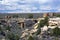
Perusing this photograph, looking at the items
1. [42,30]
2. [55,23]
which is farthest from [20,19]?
[42,30]

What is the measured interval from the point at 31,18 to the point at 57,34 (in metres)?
8.33

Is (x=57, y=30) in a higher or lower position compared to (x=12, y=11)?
lower

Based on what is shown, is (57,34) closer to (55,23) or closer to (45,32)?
(45,32)

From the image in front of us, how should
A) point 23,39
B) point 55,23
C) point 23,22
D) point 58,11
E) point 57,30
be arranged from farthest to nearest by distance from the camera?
point 23,22, point 55,23, point 57,30, point 23,39, point 58,11

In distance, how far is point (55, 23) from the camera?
17.4 m

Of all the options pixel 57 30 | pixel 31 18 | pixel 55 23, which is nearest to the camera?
pixel 57 30

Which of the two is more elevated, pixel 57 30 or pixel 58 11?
pixel 58 11

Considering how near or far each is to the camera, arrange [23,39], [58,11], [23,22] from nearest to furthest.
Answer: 1. [58,11]
2. [23,39]
3. [23,22]

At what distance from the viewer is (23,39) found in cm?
1304

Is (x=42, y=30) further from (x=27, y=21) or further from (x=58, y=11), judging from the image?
(x=58, y=11)

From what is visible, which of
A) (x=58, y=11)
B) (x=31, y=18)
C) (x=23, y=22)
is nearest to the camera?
(x=58, y=11)

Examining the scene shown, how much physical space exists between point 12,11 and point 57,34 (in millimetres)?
12853

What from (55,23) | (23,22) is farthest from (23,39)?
(23,22)

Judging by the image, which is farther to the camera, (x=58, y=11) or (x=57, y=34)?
(x=57, y=34)
